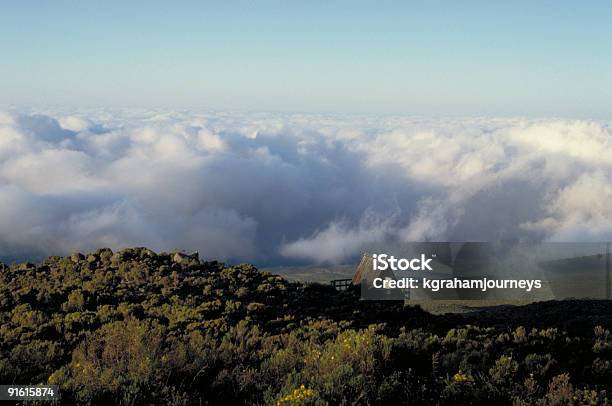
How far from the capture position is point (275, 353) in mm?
10781

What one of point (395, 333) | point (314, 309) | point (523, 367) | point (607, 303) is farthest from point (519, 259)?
point (523, 367)

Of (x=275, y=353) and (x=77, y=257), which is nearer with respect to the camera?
(x=275, y=353)

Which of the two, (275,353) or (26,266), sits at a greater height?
(26,266)

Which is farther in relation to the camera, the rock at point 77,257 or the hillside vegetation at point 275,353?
the rock at point 77,257

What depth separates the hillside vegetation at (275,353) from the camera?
8.27 meters

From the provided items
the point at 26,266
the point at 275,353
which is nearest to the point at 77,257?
the point at 26,266

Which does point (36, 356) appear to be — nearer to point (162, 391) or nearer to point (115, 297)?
point (162, 391)

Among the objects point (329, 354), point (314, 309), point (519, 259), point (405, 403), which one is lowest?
point (405, 403)

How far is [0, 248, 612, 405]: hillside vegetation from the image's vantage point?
827 centimetres

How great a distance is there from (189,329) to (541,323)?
→ 1309cm

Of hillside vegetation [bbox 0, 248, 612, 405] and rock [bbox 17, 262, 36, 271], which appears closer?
hillside vegetation [bbox 0, 248, 612, 405]

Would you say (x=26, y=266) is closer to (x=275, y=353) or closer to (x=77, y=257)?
(x=77, y=257)

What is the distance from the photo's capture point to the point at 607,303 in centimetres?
2727

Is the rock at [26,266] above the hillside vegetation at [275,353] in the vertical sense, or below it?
above
